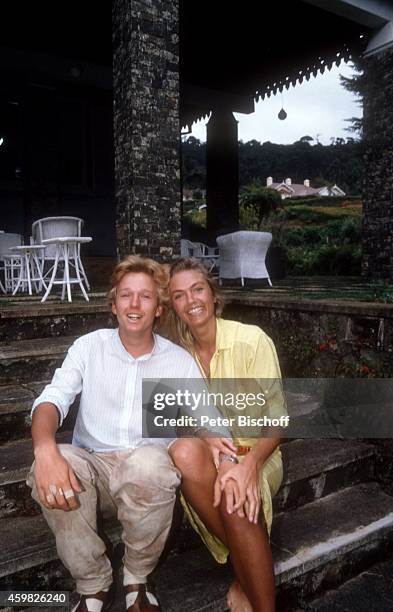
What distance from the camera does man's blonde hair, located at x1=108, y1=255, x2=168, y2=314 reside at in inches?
80.0

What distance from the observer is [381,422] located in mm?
2949

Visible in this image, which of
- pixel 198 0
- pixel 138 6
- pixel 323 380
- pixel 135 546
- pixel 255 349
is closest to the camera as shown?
pixel 135 546

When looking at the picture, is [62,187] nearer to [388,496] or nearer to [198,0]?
[198,0]

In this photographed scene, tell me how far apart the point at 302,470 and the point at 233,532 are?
0.89m

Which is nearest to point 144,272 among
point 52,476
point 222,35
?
point 52,476

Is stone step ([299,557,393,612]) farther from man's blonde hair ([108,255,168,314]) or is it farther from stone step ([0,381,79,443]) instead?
stone step ([0,381,79,443])

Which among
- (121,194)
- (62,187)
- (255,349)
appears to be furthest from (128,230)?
(62,187)

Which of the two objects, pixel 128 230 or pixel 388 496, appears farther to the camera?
pixel 128 230

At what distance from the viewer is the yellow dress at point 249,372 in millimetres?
1904

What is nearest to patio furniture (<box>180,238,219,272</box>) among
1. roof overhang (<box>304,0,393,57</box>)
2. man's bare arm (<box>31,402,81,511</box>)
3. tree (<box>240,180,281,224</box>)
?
roof overhang (<box>304,0,393,57</box>)

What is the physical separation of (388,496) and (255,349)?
1317 mm

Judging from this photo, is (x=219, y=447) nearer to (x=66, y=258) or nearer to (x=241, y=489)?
(x=241, y=489)

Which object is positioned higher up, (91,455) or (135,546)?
(91,455)

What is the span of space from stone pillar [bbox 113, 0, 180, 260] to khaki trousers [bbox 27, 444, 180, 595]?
9.89ft
